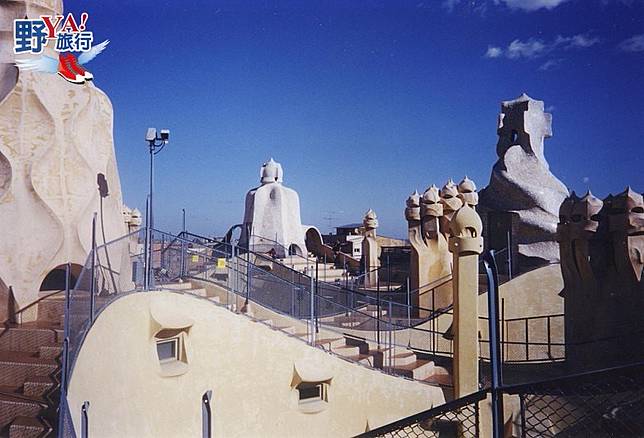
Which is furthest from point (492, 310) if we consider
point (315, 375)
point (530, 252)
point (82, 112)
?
point (530, 252)

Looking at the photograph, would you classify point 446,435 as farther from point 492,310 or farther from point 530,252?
point 530,252

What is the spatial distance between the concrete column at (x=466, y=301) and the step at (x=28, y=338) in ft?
15.0

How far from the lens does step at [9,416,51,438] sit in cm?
363

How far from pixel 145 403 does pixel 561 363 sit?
6.29m

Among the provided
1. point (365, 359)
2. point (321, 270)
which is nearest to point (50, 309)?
point (365, 359)

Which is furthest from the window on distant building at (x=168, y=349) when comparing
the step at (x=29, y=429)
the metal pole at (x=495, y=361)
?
the metal pole at (x=495, y=361)

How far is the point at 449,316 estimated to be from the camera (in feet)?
29.8

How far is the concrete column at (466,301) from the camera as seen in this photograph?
21.4 ft

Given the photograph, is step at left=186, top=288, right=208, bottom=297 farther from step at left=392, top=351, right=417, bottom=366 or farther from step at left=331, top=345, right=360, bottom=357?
step at left=392, top=351, right=417, bottom=366

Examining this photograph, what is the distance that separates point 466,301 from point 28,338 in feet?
16.3

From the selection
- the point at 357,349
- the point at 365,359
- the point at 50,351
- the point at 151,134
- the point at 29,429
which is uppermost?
the point at 151,134

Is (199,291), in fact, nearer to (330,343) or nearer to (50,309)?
(50,309)

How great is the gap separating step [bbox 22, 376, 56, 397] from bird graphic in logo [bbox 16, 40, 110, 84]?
3599 millimetres

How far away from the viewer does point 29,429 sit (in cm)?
366
